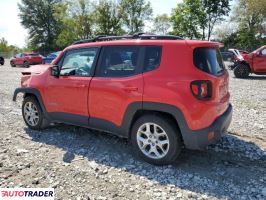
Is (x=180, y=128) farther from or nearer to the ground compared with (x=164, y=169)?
farther from the ground

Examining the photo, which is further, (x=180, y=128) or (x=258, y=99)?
(x=258, y=99)

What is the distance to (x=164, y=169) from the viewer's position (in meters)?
4.29

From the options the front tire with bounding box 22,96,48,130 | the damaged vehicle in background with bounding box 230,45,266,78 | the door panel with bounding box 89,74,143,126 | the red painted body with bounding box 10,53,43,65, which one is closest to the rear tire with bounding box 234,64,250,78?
the damaged vehicle in background with bounding box 230,45,266,78

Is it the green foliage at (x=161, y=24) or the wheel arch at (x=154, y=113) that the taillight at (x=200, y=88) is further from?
the green foliage at (x=161, y=24)

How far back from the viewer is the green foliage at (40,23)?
5959 centimetres

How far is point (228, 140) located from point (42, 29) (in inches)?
2365

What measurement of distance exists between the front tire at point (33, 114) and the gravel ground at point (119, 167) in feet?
0.52

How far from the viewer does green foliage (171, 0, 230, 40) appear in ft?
153

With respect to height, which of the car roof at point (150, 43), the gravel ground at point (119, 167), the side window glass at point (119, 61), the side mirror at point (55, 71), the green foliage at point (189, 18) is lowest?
the gravel ground at point (119, 167)

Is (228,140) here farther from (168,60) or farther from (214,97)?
(168,60)

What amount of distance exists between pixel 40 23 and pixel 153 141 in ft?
201

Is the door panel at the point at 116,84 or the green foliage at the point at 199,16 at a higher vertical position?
the green foliage at the point at 199,16

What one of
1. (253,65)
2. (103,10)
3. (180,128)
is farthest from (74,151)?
(103,10)

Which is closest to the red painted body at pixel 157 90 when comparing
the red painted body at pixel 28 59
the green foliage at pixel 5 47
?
the red painted body at pixel 28 59
